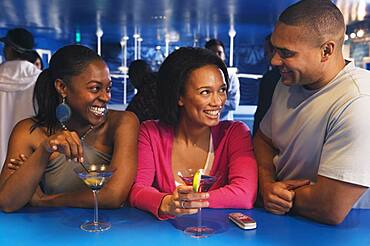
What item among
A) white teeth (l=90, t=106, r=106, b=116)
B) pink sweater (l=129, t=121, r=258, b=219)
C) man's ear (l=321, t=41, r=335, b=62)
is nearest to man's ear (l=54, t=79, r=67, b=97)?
white teeth (l=90, t=106, r=106, b=116)

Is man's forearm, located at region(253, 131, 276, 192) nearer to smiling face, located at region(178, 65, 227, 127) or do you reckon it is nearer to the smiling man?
the smiling man

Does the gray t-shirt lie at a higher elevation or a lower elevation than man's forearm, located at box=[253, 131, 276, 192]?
higher

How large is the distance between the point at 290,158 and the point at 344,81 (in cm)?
34

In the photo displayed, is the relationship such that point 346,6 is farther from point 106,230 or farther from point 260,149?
point 106,230

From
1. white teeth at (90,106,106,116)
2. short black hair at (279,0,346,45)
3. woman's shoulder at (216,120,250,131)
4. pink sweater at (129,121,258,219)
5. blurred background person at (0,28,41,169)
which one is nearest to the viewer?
short black hair at (279,0,346,45)

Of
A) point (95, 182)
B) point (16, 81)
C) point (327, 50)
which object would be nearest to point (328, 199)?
point (327, 50)

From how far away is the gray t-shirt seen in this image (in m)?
1.33

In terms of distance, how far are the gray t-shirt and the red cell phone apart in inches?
10.6

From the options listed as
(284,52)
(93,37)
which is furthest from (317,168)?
(93,37)

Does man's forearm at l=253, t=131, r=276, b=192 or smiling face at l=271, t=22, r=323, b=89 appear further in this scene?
man's forearm at l=253, t=131, r=276, b=192

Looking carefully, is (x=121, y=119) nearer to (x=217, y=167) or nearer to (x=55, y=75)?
(x=55, y=75)

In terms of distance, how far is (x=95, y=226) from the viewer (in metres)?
1.40

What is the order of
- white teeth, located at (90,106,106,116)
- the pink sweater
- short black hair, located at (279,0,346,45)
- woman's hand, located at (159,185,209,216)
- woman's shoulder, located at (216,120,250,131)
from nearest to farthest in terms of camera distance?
woman's hand, located at (159,185,209,216) → short black hair, located at (279,0,346,45) → the pink sweater → white teeth, located at (90,106,106,116) → woman's shoulder, located at (216,120,250,131)

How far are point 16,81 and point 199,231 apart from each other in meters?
2.40
